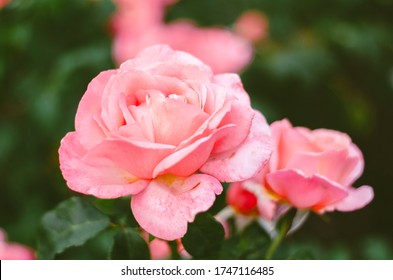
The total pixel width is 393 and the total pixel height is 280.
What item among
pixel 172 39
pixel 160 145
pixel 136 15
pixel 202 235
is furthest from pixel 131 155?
pixel 136 15

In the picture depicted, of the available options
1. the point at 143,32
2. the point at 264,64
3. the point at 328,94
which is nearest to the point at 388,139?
the point at 328,94

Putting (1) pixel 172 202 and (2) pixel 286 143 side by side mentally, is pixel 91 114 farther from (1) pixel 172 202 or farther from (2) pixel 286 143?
(2) pixel 286 143

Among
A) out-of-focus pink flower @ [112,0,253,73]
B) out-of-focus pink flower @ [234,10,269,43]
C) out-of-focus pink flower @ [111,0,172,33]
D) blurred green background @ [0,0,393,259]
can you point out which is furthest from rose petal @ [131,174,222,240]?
out-of-focus pink flower @ [234,10,269,43]

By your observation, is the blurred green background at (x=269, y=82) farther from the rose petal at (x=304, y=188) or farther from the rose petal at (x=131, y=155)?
the rose petal at (x=131, y=155)

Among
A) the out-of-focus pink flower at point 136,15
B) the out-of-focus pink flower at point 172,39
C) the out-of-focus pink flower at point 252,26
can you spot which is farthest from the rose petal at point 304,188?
the out-of-focus pink flower at point 252,26

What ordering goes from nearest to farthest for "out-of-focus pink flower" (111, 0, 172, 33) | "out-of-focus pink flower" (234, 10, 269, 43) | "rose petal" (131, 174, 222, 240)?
"rose petal" (131, 174, 222, 240) < "out-of-focus pink flower" (111, 0, 172, 33) < "out-of-focus pink flower" (234, 10, 269, 43)

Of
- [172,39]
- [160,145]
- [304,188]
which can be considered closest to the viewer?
[160,145]

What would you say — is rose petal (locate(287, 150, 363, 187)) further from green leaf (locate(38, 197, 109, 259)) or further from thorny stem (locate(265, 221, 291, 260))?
green leaf (locate(38, 197, 109, 259))
